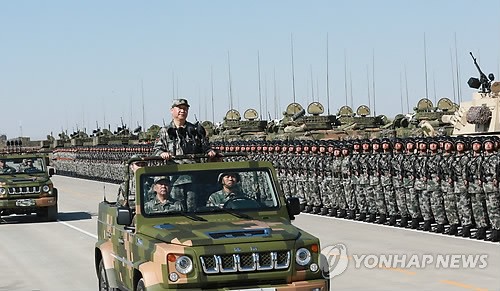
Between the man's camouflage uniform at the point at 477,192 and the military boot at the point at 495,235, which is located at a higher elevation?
the man's camouflage uniform at the point at 477,192

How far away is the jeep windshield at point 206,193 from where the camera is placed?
9172 millimetres

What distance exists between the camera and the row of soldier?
1645 centimetres

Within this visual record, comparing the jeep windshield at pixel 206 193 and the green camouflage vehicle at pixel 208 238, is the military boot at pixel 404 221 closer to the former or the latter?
the green camouflage vehicle at pixel 208 238

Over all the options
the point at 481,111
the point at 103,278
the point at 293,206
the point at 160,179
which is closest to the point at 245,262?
the point at 293,206

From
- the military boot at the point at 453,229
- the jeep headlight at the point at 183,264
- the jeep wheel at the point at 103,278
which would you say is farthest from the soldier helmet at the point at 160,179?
the military boot at the point at 453,229

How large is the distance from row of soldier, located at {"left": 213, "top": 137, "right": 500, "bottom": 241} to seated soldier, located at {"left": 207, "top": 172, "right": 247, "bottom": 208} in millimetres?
7671

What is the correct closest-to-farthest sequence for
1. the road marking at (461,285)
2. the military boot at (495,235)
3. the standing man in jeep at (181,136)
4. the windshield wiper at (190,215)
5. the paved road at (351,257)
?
1. the windshield wiper at (190,215)
2. the road marking at (461,285)
3. the standing man in jeep at (181,136)
4. the paved road at (351,257)
5. the military boot at (495,235)

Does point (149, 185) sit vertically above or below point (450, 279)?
above

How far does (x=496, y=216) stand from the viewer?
16.2 meters

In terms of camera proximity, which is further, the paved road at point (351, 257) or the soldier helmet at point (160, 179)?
the paved road at point (351, 257)

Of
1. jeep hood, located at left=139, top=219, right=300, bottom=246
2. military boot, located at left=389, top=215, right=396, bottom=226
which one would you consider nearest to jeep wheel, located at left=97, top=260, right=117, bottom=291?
jeep hood, located at left=139, top=219, right=300, bottom=246

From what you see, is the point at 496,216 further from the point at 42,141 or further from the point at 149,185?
the point at 42,141

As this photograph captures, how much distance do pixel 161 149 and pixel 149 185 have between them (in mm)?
2670

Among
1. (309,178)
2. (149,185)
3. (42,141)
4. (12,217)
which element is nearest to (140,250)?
(149,185)
